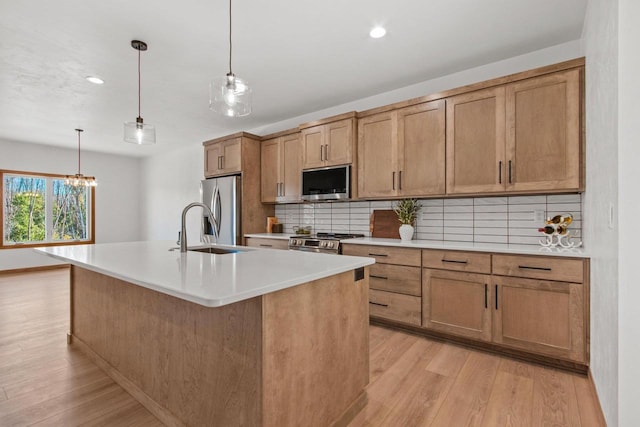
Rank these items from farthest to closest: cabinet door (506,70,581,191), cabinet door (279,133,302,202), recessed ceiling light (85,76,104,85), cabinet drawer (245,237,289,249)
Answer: cabinet door (279,133,302,202), cabinet drawer (245,237,289,249), recessed ceiling light (85,76,104,85), cabinet door (506,70,581,191)

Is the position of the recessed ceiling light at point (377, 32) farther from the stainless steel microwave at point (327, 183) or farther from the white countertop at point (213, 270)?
the white countertop at point (213, 270)

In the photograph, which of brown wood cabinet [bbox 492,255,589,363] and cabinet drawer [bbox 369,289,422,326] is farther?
cabinet drawer [bbox 369,289,422,326]

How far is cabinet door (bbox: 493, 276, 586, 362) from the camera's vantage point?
2.17m

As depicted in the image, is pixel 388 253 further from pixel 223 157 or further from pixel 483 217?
pixel 223 157

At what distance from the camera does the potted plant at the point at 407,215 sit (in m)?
3.28

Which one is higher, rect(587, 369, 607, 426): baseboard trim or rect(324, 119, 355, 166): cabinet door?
rect(324, 119, 355, 166): cabinet door

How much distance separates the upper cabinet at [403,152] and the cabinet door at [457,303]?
817 mm

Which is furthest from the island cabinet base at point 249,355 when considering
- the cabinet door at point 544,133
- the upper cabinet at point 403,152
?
the cabinet door at point 544,133

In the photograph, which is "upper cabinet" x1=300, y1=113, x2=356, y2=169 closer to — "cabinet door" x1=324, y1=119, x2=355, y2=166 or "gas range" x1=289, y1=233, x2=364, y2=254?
"cabinet door" x1=324, y1=119, x2=355, y2=166

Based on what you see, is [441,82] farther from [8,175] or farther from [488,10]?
[8,175]

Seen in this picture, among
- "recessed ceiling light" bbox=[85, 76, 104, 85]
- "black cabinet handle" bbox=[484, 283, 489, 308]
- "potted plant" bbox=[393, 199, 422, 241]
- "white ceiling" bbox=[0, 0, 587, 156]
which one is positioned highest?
"white ceiling" bbox=[0, 0, 587, 156]

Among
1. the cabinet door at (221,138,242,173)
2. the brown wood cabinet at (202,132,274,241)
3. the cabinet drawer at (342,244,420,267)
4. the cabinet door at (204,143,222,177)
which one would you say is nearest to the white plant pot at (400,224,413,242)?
the cabinet drawer at (342,244,420,267)

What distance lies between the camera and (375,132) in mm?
3432

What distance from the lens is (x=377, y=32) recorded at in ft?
8.14
